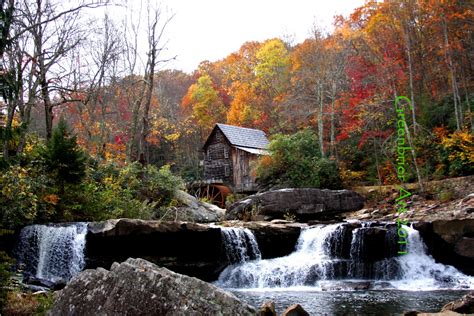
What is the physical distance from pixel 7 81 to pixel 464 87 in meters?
21.1

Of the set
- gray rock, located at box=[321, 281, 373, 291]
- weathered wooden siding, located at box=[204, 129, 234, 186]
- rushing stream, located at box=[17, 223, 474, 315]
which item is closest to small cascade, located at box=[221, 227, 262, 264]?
rushing stream, located at box=[17, 223, 474, 315]

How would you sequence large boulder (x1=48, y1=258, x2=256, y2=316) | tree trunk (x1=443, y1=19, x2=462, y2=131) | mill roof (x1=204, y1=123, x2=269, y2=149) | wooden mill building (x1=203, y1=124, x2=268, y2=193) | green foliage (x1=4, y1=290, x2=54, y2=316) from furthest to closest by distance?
1. mill roof (x1=204, y1=123, x2=269, y2=149)
2. wooden mill building (x1=203, y1=124, x2=268, y2=193)
3. tree trunk (x1=443, y1=19, x2=462, y2=131)
4. green foliage (x1=4, y1=290, x2=54, y2=316)
5. large boulder (x1=48, y1=258, x2=256, y2=316)

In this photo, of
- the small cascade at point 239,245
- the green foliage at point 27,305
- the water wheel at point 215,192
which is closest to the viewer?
the green foliage at point 27,305

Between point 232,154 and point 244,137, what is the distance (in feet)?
6.06

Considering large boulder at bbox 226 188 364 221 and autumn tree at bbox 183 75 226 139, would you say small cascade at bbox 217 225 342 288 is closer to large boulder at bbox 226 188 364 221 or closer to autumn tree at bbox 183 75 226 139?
large boulder at bbox 226 188 364 221

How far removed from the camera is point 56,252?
12125mm

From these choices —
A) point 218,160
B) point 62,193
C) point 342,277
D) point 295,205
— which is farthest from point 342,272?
point 218,160

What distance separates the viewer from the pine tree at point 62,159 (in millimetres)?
14115

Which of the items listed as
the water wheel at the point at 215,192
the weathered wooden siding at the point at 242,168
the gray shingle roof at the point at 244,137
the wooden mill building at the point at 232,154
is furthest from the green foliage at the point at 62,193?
the gray shingle roof at the point at 244,137

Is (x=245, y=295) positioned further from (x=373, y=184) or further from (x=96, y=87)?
(x=96, y=87)

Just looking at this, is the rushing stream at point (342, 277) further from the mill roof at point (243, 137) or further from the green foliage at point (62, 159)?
the mill roof at point (243, 137)

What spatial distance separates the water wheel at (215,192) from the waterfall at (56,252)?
54.3 ft

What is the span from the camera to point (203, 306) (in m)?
4.12

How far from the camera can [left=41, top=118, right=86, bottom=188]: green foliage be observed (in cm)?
1412
